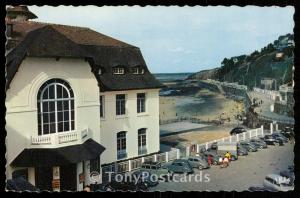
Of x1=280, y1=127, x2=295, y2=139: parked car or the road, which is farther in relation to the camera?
x1=280, y1=127, x2=295, y2=139: parked car

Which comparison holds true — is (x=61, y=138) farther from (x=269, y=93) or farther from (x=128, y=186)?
(x=269, y=93)

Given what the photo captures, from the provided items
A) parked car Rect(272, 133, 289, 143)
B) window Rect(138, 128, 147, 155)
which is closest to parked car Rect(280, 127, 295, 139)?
parked car Rect(272, 133, 289, 143)

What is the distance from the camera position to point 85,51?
7020 mm

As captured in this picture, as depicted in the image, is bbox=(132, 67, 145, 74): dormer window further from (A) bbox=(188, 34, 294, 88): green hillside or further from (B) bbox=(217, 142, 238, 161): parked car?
(B) bbox=(217, 142, 238, 161): parked car

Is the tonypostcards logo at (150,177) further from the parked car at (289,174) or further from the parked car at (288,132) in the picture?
the parked car at (288,132)

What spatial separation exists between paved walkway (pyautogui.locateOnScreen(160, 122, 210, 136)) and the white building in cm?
16

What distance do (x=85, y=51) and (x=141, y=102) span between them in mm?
1265

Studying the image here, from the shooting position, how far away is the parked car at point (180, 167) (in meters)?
6.91

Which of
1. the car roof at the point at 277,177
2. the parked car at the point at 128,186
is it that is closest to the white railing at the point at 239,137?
the car roof at the point at 277,177

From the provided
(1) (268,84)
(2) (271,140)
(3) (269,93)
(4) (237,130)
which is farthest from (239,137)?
(1) (268,84)

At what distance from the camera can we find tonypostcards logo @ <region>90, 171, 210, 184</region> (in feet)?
22.5

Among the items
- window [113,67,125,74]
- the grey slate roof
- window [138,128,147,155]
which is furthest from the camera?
window [138,128,147,155]
